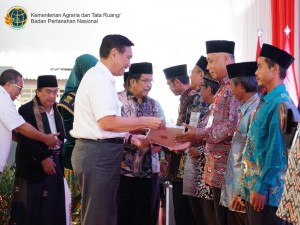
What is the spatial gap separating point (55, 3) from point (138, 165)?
365 centimetres

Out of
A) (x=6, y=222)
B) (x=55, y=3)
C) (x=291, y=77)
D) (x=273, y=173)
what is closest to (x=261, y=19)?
(x=291, y=77)

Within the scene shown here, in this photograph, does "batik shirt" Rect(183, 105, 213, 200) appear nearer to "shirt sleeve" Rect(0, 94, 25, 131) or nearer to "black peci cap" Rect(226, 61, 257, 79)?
"black peci cap" Rect(226, 61, 257, 79)

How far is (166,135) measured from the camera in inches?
144

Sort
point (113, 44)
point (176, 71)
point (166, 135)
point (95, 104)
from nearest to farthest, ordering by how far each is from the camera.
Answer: point (95, 104) → point (113, 44) → point (166, 135) → point (176, 71)

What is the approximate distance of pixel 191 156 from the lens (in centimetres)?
393

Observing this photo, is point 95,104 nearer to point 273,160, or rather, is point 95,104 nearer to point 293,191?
point 273,160

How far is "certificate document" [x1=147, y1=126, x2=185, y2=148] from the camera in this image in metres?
3.59

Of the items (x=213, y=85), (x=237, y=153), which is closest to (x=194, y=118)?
(x=213, y=85)

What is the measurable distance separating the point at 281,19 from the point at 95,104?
12.1 feet

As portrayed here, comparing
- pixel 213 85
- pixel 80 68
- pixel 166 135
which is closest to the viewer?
pixel 166 135

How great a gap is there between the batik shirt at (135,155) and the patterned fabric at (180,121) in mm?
200

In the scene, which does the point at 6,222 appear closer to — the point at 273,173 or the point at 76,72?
the point at 76,72

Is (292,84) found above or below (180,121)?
above

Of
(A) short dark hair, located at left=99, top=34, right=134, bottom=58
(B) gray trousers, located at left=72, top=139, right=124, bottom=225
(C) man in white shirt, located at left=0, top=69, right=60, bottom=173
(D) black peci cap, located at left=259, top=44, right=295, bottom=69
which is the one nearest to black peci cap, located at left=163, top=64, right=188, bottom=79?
(C) man in white shirt, located at left=0, top=69, right=60, bottom=173
